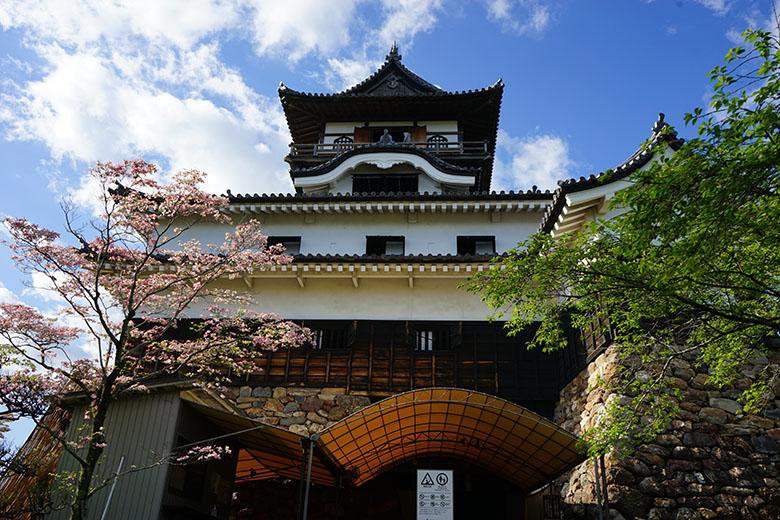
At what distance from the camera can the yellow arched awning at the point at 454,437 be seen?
840 centimetres

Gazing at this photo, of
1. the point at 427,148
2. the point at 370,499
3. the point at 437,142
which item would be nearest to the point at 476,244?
the point at 427,148

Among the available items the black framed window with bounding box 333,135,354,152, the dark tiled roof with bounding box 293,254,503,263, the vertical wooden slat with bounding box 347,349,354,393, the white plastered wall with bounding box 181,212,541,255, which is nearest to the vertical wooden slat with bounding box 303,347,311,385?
the vertical wooden slat with bounding box 347,349,354,393

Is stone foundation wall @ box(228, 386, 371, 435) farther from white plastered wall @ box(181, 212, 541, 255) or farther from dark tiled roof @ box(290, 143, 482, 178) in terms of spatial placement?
dark tiled roof @ box(290, 143, 482, 178)

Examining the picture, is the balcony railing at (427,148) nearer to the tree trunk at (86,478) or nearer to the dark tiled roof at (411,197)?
the dark tiled roof at (411,197)

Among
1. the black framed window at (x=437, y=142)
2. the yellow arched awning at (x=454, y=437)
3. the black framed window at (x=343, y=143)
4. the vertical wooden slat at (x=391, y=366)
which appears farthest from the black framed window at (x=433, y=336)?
the black framed window at (x=343, y=143)

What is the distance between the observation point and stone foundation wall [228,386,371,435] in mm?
12500

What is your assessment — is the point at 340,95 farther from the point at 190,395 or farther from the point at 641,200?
the point at 641,200

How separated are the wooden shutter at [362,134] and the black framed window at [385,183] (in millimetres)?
3082

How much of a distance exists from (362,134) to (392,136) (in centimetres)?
124

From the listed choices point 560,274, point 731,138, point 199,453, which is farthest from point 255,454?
point 731,138

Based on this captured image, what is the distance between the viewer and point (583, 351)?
11.3 m

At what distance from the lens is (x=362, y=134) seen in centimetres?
2159

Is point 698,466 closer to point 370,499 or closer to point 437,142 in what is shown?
point 370,499

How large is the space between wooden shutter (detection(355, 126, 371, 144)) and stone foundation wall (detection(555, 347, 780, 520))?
563 inches
